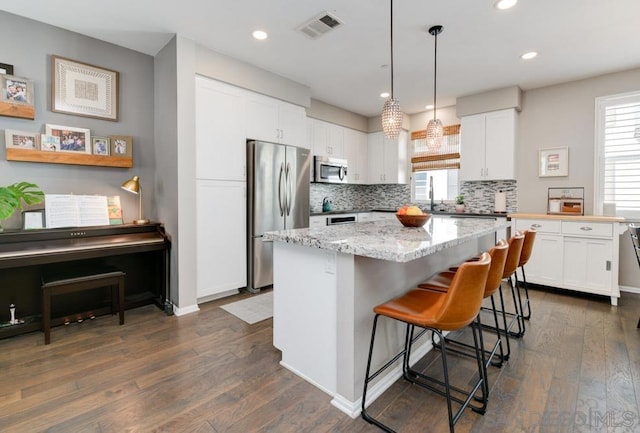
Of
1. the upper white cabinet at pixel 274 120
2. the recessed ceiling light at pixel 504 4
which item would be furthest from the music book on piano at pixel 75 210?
the recessed ceiling light at pixel 504 4

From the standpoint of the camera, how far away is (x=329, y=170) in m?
5.22

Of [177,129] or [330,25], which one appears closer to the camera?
[330,25]

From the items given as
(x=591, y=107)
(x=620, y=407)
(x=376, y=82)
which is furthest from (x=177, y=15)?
(x=591, y=107)

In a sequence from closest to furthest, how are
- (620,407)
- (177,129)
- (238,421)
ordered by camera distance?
(238,421) < (620,407) < (177,129)

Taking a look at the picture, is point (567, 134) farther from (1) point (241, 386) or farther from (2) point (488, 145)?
(1) point (241, 386)

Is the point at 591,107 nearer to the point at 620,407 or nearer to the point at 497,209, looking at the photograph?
the point at 497,209

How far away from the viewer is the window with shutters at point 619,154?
3799mm

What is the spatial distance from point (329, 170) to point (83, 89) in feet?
11.0

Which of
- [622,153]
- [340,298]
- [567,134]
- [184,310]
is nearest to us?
[340,298]

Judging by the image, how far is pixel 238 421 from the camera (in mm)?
1604

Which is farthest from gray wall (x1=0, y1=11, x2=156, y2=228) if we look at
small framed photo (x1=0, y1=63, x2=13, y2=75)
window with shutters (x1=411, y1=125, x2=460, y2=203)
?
window with shutters (x1=411, y1=125, x2=460, y2=203)

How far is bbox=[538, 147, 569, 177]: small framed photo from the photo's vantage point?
166 inches

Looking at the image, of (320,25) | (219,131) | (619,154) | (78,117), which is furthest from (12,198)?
(619,154)

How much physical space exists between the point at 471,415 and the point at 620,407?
864mm
